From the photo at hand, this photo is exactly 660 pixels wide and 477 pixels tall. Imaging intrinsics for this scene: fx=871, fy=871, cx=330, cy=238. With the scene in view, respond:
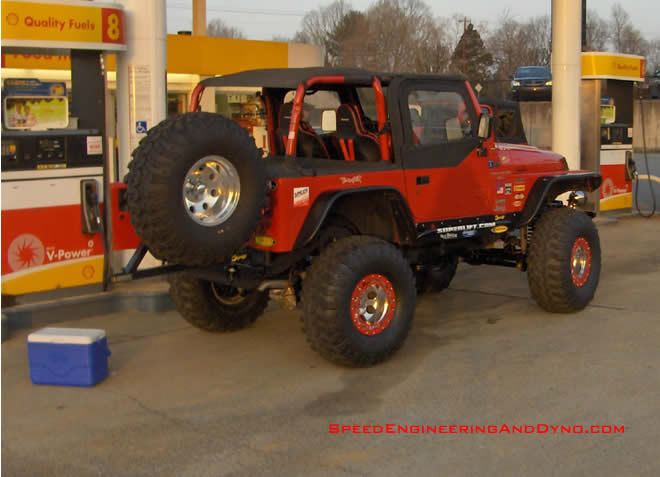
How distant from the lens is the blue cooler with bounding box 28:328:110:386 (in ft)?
19.5

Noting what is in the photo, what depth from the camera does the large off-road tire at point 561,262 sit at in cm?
766

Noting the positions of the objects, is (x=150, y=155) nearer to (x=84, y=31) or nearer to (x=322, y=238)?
(x=322, y=238)

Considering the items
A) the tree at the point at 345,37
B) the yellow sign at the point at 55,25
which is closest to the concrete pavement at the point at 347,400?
the yellow sign at the point at 55,25

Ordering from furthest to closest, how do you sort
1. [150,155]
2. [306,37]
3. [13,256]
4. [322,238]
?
[306,37] < [13,256] < [322,238] < [150,155]

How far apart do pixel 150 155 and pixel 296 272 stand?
5.31ft

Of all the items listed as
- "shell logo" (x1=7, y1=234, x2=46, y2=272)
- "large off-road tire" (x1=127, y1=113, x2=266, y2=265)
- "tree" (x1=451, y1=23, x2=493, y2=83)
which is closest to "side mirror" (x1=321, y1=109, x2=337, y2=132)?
"large off-road tire" (x1=127, y1=113, x2=266, y2=265)

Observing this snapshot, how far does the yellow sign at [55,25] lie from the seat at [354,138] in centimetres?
254

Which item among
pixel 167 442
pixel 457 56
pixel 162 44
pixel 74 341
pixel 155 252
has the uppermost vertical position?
pixel 457 56

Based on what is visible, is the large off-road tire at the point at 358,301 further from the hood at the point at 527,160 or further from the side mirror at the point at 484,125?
the hood at the point at 527,160

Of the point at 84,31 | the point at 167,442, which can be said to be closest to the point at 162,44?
the point at 84,31

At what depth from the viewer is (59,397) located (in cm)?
583

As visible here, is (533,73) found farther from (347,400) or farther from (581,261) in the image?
(347,400)

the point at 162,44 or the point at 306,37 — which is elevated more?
the point at 306,37

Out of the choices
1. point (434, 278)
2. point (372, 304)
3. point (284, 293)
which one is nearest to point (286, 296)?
point (284, 293)
